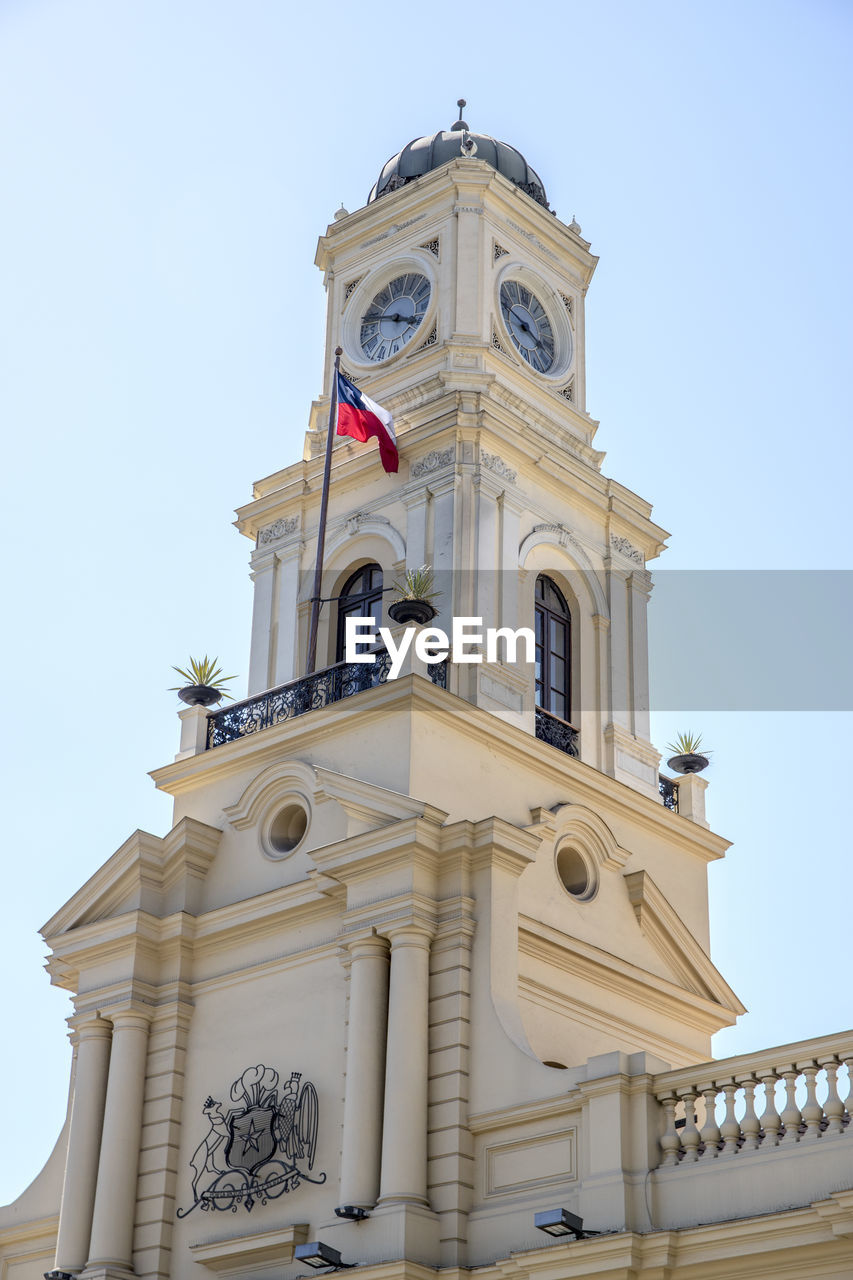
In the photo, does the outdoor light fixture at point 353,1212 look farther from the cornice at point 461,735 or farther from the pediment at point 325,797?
the cornice at point 461,735

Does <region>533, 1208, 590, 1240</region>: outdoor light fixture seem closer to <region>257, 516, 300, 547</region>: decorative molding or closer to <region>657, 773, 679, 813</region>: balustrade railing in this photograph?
<region>657, 773, 679, 813</region>: balustrade railing

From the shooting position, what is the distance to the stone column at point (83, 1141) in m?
21.5

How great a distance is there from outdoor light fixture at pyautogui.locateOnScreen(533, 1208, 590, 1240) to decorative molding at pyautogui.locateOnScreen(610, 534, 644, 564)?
1153cm

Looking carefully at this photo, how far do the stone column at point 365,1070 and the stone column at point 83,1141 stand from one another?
385 cm

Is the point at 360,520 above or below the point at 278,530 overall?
below

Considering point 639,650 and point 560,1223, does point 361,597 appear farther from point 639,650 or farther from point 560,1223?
point 560,1223

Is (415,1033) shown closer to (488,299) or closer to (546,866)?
(546,866)

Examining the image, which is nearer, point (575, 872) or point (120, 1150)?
point (120, 1150)

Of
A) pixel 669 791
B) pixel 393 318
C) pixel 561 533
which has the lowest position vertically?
pixel 669 791

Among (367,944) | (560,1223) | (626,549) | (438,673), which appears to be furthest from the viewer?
(626,549)

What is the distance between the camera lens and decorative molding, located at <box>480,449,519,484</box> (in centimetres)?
2493

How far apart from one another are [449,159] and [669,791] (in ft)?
35.0

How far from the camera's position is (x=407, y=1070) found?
19.3 meters

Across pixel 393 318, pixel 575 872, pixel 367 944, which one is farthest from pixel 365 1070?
pixel 393 318
